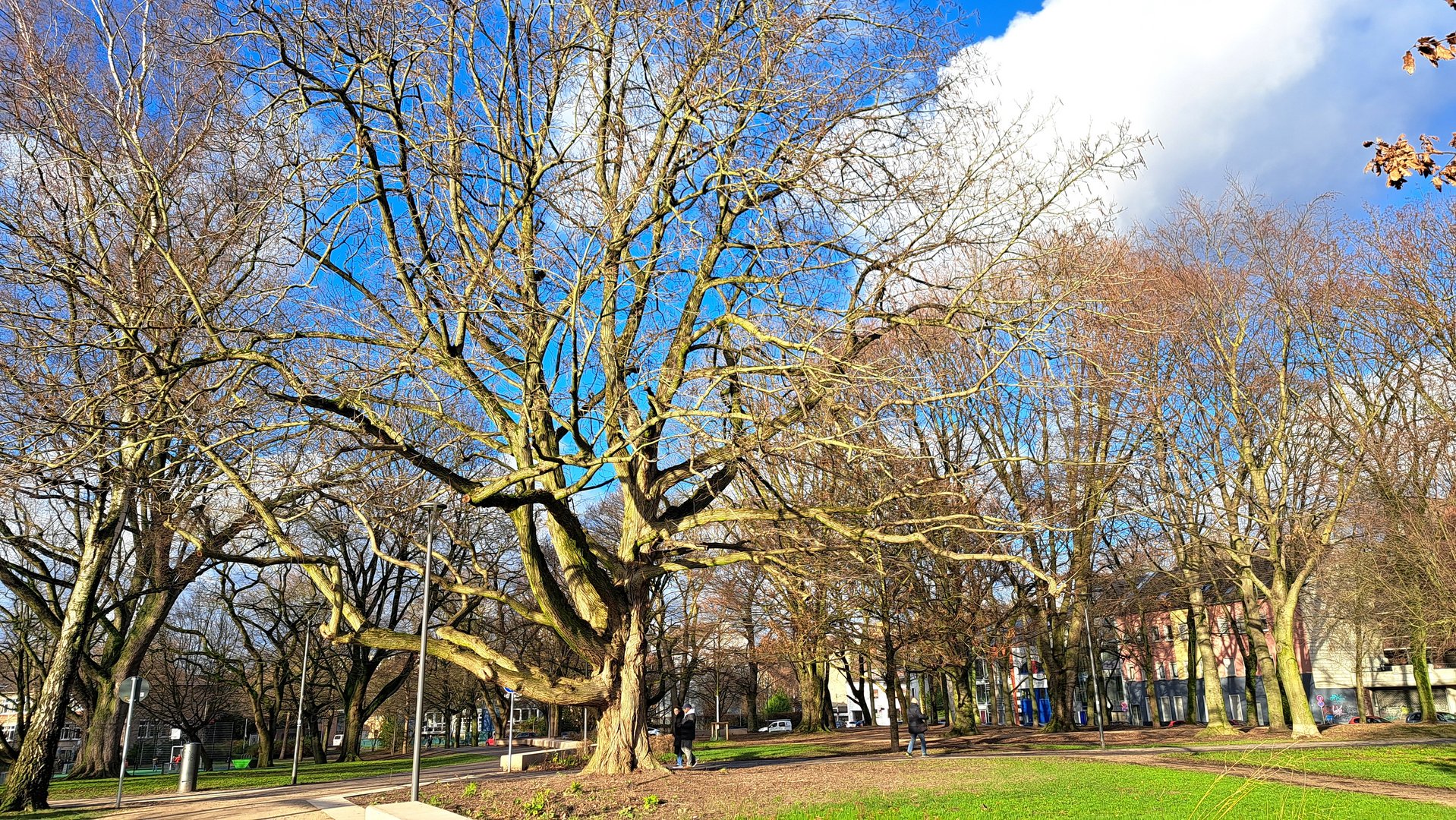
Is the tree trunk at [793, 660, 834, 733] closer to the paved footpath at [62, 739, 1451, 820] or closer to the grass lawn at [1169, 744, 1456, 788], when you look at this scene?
the paved footpath at [62, 739, 1451, 820]

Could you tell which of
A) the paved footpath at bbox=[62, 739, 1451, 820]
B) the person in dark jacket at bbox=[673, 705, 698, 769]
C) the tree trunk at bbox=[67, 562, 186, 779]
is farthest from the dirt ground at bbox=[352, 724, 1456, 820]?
the tree trunk at bbox=[67, 562, 186, 779]

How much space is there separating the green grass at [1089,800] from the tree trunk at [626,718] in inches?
164

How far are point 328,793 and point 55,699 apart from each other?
524 cm

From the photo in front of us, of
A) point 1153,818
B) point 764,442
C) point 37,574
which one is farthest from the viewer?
point 37,574

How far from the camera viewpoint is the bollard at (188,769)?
20703mm

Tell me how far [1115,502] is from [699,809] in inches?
760

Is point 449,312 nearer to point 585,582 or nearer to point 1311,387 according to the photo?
point 585,582

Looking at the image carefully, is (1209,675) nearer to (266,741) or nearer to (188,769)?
(188,769)

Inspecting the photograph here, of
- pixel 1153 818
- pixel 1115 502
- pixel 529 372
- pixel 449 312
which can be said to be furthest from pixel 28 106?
pixel 1115 502

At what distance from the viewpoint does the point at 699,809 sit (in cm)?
1062

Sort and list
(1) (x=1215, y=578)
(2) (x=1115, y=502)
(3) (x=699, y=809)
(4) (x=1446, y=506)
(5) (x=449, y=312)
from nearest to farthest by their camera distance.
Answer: (3) (x=699, y=809), (5) (x=449, y=312), (4) (x=1446, y=506), (2) (x=1115, y=502), (1) (x=1215, y=578)

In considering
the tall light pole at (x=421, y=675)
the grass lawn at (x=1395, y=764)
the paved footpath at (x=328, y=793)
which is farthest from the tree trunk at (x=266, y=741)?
the grass lawn at (x=1395, y=764)

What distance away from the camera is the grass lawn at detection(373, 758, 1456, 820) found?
9.75 meters

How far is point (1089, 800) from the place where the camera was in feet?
35.9
